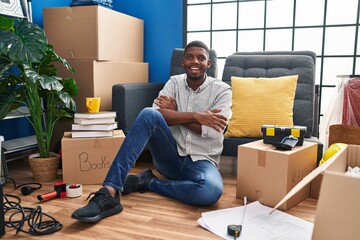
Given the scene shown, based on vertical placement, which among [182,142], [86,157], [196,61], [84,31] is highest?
[84,31]

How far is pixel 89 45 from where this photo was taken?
269cm

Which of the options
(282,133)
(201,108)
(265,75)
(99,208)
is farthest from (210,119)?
(265,75)

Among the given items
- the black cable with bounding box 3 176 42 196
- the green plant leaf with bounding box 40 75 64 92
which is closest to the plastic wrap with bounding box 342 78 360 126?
the green plant leaf with bounding box 40 75 64 92

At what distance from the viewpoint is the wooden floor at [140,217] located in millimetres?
1478

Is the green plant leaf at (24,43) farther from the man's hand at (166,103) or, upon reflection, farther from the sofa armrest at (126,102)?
the man's hand at (166,103)

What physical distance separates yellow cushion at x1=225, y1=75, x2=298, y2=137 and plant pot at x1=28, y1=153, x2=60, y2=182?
1162 mm

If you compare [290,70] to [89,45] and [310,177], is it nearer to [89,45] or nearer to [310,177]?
[89,45]

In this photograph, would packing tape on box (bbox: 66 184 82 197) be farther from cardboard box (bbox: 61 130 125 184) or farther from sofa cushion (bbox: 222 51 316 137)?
sofa cushion (bbox: 222 51 316 137)

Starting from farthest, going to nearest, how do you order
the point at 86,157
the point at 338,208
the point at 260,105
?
the point at 260,105, the point at 86,157, the point at 338,208

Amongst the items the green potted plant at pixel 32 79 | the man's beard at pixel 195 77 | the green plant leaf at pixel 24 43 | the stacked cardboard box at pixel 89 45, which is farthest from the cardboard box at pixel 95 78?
the man's beard at pixel 195 77

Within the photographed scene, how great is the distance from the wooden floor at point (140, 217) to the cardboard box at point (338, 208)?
Result: 85 centimetres

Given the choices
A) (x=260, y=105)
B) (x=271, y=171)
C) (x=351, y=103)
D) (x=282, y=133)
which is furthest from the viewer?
(x=351, y=103)

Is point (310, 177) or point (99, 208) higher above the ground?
point (310, 177)

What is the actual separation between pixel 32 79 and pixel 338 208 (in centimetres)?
181
